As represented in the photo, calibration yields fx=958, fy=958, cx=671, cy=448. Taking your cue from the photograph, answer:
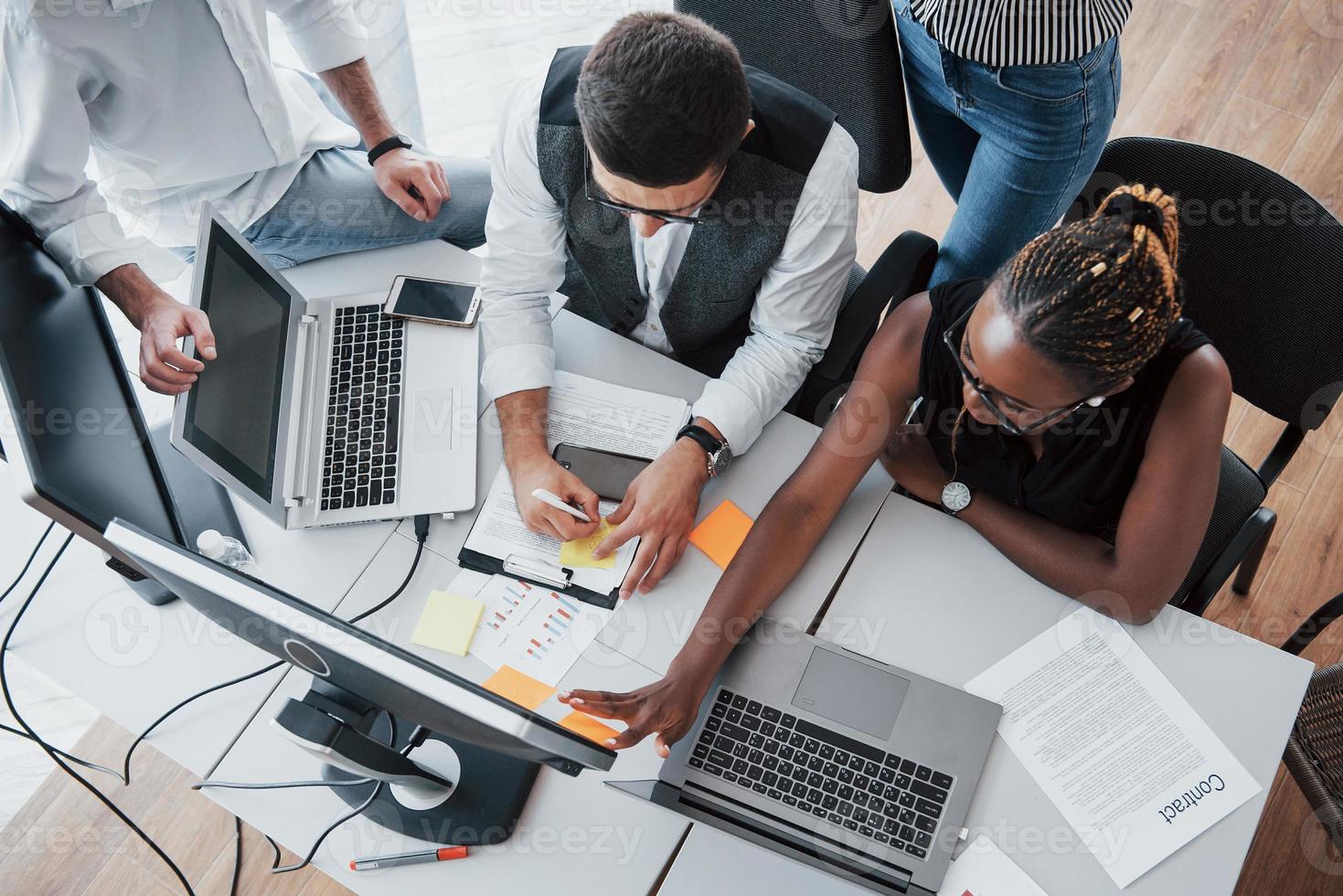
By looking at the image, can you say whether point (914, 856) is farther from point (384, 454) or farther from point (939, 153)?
point (939, 153)

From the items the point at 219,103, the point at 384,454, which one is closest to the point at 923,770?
the point at 384,454

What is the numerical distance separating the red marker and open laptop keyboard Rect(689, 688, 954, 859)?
13.5 inches

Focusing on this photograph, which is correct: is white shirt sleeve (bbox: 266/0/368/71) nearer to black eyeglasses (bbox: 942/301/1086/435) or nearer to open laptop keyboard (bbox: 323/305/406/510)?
open laptop keyboard (bbox: 323/305/406/510)

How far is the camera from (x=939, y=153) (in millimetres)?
2002

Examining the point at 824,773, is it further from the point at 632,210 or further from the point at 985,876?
the point at 632,210

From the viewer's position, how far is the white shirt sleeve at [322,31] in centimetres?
190

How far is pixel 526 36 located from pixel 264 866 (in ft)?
7.98

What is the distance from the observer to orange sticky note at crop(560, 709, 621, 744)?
1303mm

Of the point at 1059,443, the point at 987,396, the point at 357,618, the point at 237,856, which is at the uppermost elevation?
the point at 987,396

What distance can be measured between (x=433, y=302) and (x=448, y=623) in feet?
1.96

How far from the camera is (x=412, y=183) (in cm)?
191

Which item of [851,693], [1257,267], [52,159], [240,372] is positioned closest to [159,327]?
[240,372]

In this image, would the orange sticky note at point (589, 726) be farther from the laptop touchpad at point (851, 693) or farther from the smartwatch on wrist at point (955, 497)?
the smartwatch on wrist at point (955, 497)

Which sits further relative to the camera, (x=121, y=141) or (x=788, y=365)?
(x=121, y=141)
